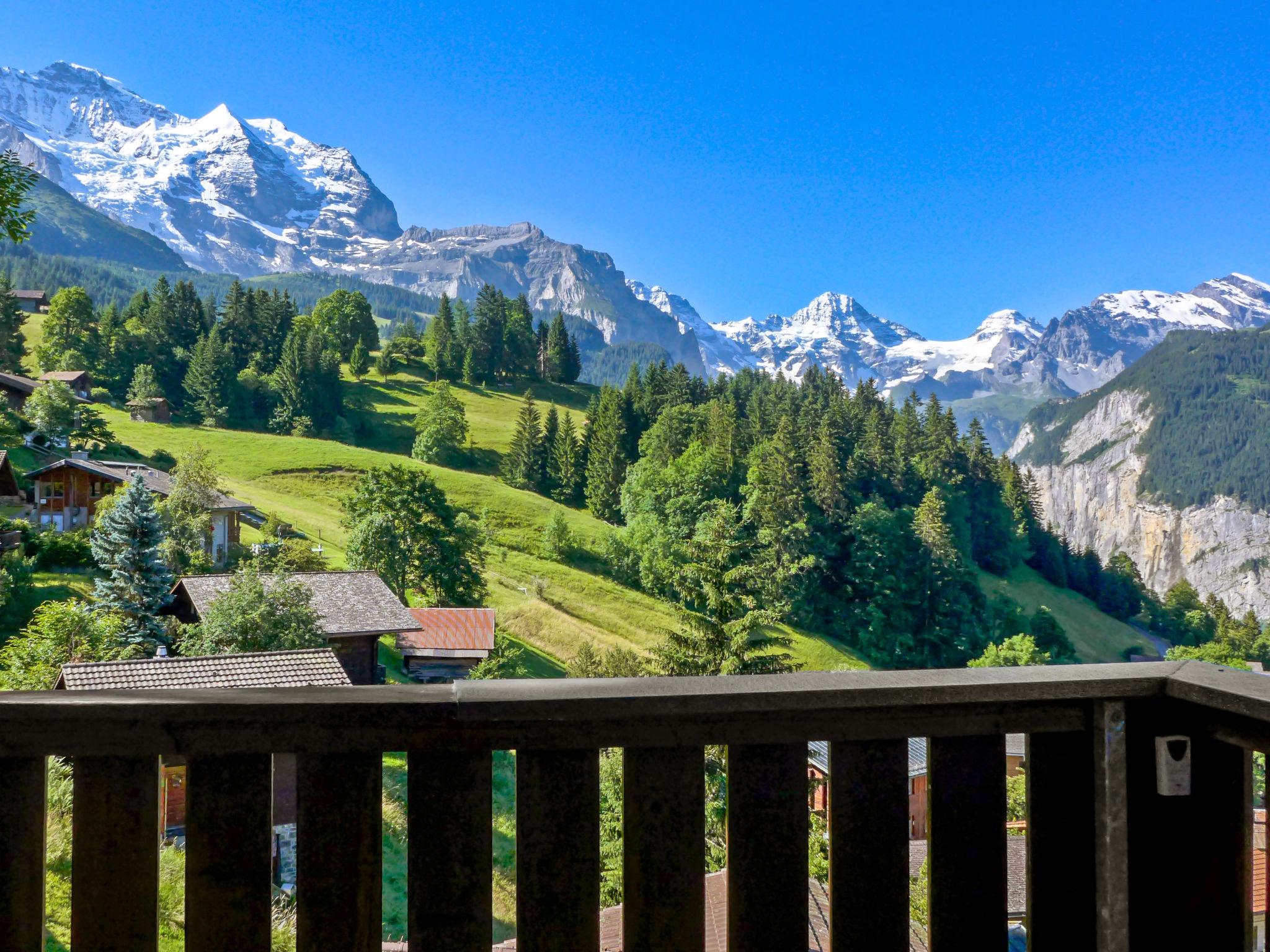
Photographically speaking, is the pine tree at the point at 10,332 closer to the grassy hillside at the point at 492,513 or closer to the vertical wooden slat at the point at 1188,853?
the grassy hillside at the point at 492,513

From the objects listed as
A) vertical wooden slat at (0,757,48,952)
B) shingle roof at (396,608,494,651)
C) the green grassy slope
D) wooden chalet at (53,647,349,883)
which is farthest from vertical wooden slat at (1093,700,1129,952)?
the green grassy slope

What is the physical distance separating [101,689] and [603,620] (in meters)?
47.7

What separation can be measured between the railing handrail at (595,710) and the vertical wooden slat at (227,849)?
0.20 ft

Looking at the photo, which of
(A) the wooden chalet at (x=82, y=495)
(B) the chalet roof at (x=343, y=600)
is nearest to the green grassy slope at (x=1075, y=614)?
(B) the chalet roof at (x=343, y=600)

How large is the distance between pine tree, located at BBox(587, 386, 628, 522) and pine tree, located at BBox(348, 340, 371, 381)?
2784 centimetres

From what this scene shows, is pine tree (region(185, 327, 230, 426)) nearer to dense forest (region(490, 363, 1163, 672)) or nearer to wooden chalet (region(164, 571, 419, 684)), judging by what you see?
dense forest (region(490, 363, 1163, 672))

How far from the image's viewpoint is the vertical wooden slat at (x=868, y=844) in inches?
71.0

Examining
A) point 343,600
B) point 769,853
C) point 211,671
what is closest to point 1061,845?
point 769,853

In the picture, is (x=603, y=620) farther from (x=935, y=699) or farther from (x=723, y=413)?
(x=935, y=699)

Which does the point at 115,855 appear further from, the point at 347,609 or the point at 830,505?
the point at 830,505

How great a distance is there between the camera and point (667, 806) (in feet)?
5.74

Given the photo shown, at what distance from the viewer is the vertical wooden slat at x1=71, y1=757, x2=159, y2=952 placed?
1.64 metres

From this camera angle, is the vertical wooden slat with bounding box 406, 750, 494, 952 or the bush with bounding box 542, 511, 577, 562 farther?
the bush with bounding box 542, 511, 577, 562

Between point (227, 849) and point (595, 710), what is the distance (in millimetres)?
742
